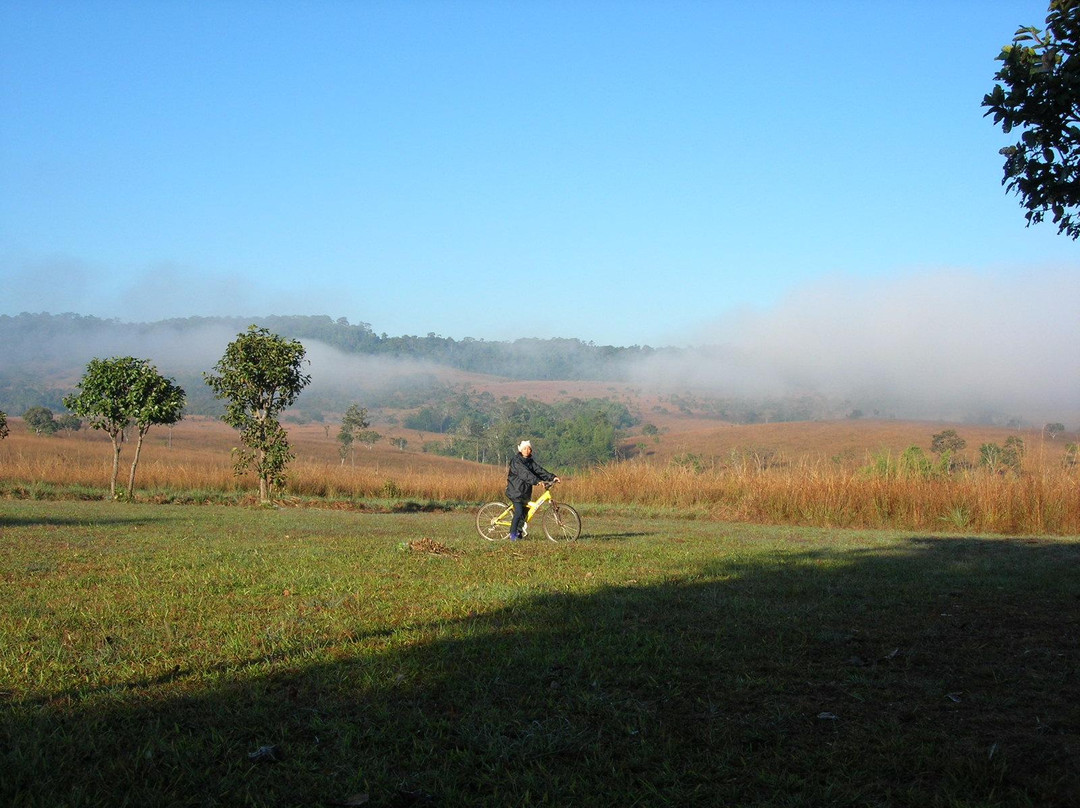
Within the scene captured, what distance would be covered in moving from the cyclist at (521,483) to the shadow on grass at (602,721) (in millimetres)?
7422

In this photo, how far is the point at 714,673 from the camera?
546cm

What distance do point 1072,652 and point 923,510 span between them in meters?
15.4

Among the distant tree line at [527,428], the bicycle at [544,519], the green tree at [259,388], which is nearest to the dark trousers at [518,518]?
the bicycle at [544,519]

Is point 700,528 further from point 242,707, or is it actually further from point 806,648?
point 242,707

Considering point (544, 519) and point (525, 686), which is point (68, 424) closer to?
point (544, 519)

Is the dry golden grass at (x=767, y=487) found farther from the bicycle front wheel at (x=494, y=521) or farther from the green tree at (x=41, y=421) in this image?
the green tree at (x=41, y=421)

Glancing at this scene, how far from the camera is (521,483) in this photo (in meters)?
14.7

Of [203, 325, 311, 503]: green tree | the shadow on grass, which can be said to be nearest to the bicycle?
the shadow on grass

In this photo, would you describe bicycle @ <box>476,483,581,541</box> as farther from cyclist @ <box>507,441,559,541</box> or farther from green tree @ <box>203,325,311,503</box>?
green tree @ <box>203,325,311,503</box>

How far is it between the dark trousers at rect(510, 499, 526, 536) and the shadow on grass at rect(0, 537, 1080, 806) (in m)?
7.42

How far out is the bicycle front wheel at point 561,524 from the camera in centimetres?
1502

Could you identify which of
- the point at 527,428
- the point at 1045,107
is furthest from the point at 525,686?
the point at 527,428

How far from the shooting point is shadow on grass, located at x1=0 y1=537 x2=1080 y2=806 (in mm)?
3756

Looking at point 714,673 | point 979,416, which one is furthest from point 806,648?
point 979,416
